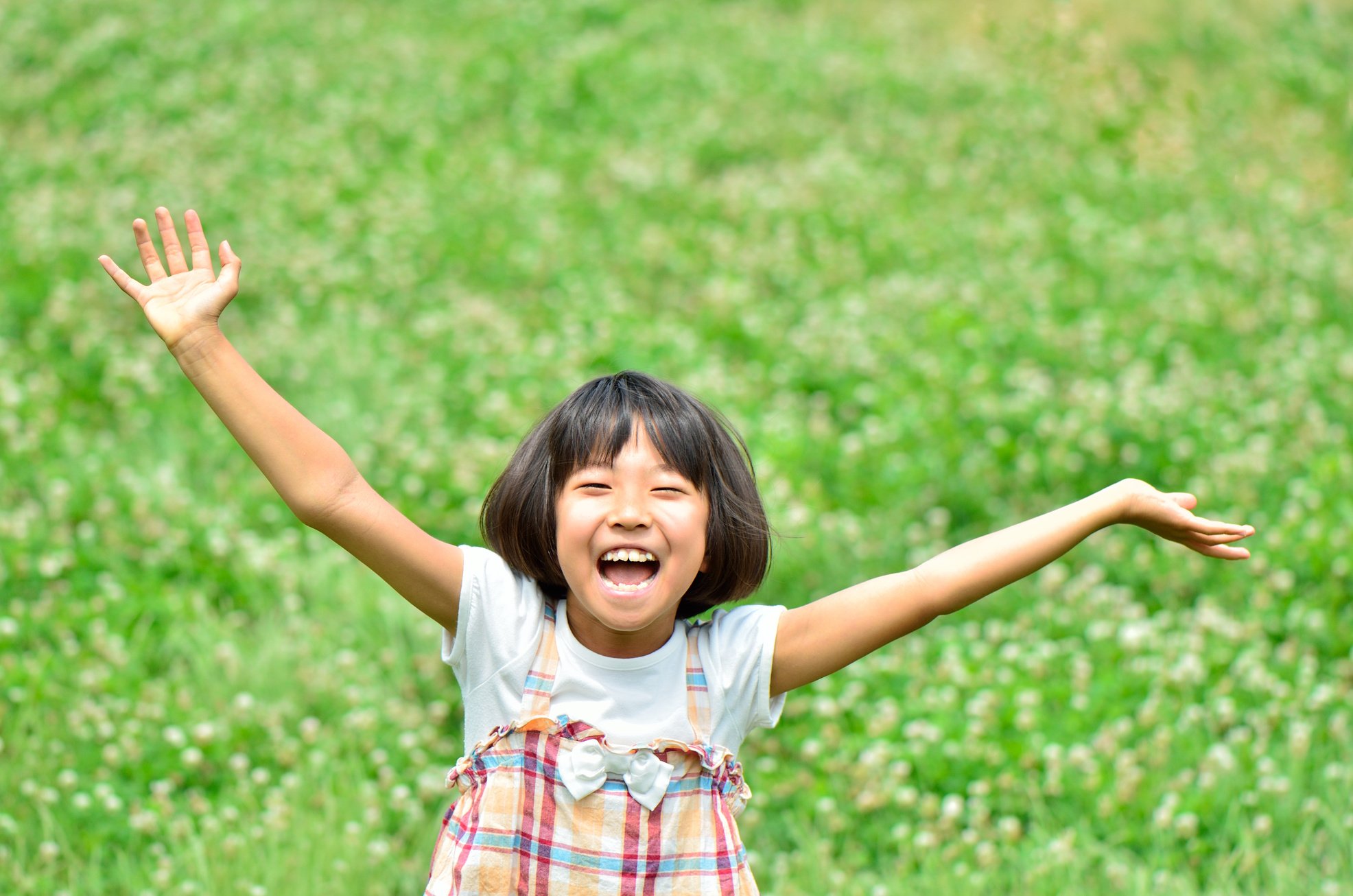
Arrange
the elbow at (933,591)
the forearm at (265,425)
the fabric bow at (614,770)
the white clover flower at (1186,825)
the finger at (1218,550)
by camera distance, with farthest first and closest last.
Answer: the white clover flower at (1186,825) → the finger at (1218,550) → the elbow at (933,591) → the fabric bow at (614,770) → the forearm at (265,425)

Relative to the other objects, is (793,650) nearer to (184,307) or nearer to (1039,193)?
(184,307)

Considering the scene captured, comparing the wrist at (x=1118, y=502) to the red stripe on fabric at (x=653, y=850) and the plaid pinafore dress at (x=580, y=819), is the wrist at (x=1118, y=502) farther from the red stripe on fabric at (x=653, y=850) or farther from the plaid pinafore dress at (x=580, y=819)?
the red stripe on fabric at (x=653, y=850)

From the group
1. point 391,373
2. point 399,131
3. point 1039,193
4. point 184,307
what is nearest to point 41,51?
point 399,131

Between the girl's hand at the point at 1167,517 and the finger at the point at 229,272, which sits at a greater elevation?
the finger at the point at 229,272

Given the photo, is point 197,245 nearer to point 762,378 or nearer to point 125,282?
point 125,282

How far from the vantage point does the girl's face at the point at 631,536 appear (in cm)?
210

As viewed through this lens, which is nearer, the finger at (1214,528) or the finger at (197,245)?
the finger at (197,245)

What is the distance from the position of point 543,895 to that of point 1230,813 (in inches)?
94.4

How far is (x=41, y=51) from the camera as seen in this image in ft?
34.0

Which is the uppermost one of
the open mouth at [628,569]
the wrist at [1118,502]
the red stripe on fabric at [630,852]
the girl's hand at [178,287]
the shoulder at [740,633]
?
the girl's hand at [178,287]

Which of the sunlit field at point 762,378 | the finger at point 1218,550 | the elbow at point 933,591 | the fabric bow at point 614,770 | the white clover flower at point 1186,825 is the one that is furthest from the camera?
the sunlit field at point 762,378

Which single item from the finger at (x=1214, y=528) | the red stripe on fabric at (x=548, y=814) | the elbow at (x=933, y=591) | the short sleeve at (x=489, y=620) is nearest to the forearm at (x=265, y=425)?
the short sleeve at (x=489, y=620)

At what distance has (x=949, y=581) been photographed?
2238mm

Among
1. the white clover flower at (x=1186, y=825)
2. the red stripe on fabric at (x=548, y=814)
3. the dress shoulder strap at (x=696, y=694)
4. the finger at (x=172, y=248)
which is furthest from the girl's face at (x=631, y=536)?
the white clover flower at (x=1186, y=825)
